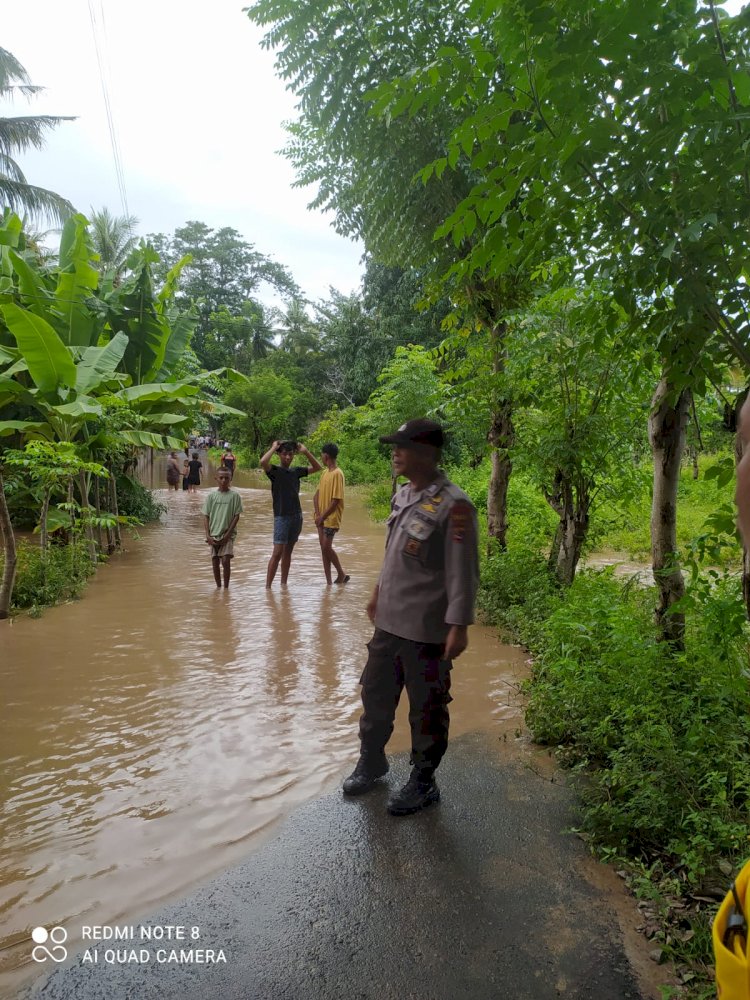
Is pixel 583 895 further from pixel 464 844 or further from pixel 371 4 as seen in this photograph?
pixel 371 4

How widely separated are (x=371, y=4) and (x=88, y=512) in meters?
6.56

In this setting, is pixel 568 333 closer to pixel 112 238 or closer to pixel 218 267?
pixel 112 238

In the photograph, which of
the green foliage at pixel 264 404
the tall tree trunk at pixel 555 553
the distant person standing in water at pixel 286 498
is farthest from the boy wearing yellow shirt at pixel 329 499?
the green foliage at pixel 264 404

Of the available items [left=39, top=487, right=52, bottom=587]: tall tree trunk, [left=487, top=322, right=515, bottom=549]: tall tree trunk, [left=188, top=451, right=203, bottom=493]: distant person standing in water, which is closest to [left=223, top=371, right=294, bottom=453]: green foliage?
[left=188, top=451, right=203, bottom=493]: distant person standing in water

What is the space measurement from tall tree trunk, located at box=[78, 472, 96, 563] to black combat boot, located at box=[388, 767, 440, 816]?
6299 millimetres

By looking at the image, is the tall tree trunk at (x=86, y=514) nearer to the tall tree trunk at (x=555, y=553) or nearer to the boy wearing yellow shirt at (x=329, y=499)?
the boy wearing yellow shirt at (x=329, y=499)

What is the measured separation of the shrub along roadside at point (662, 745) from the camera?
246cm

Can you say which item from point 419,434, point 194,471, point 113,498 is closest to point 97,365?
point 113,498

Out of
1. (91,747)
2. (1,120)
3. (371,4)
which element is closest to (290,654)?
(91,747)

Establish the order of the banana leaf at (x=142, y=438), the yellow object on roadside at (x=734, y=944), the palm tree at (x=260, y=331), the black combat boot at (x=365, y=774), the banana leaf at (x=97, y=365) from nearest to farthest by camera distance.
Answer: the yellow object on roadside at (x=734, y=944) < the black combat boot at (x=365, y=774) < the banana leaf at (x=97, y=365) < the banana leaf at (x=142, y=438) < the palm tree at (x=260, y=331)

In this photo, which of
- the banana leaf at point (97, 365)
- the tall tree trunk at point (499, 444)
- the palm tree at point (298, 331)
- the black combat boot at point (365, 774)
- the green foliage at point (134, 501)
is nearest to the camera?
the black combat boot at point (365, 774)

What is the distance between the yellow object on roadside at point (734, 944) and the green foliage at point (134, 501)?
39.3ft

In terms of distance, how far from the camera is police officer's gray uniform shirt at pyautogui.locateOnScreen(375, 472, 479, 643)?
3004mm

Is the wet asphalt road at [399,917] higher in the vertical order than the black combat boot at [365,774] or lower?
lower
